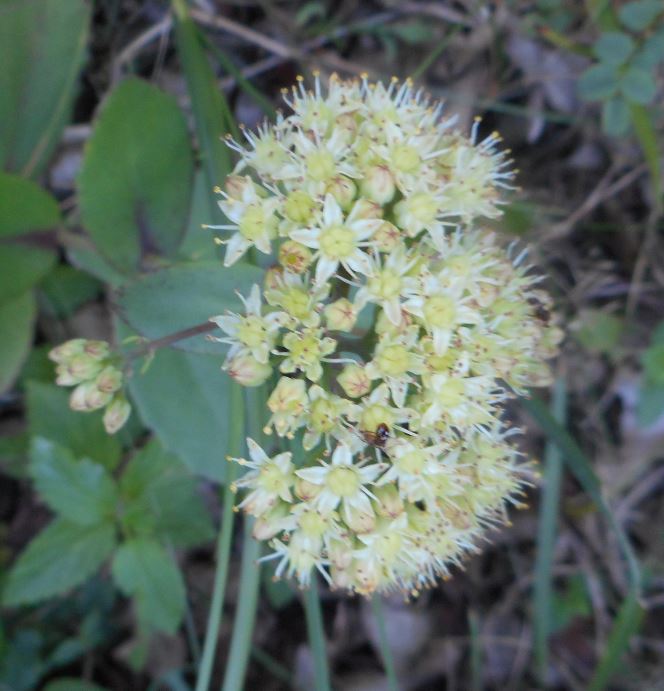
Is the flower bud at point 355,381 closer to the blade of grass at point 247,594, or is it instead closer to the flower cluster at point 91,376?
the blade of grass at point 247,594

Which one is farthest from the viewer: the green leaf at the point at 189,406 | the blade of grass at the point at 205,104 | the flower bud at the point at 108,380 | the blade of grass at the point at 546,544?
the blade of grass at the point at 546,544

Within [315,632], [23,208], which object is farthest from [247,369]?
[23,208]

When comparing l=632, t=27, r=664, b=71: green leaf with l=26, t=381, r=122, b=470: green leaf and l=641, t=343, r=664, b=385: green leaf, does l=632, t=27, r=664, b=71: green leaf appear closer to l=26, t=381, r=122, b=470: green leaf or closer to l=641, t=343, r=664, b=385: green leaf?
l=641, t=343, r=664, b=385: green leaf

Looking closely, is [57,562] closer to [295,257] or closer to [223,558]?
[223,558]

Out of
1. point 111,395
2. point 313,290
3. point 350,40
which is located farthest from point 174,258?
point 350,40

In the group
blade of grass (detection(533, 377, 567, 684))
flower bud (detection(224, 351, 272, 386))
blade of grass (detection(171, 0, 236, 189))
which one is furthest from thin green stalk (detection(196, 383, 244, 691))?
blade of grass (detection(533, 377, 567, 684))

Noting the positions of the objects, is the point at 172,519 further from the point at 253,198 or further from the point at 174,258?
the point at 253,198

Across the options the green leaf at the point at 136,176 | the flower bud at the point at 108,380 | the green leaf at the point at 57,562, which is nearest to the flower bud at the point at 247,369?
the flower bud at the point at 108,380
